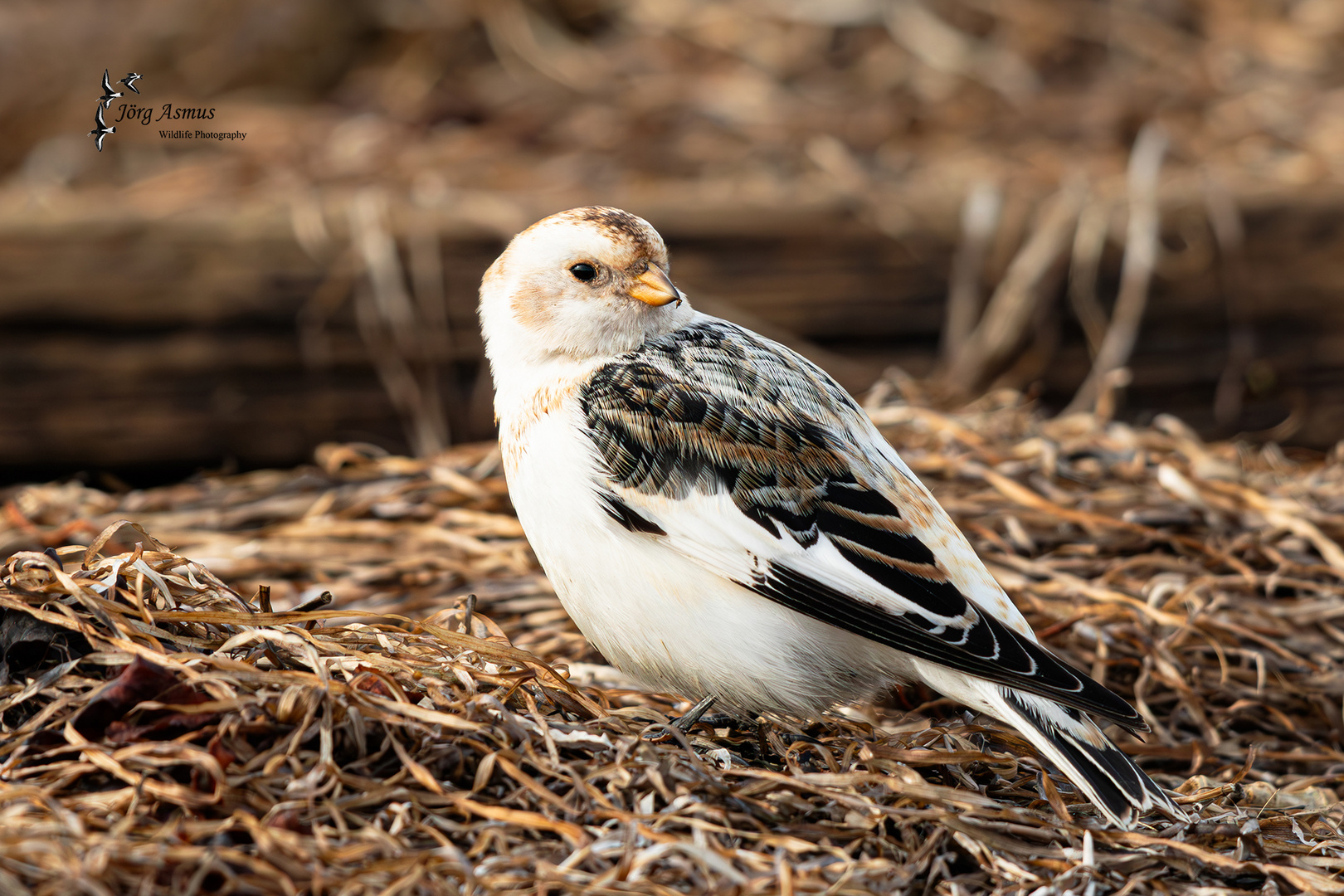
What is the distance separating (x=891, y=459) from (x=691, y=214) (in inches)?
91.8

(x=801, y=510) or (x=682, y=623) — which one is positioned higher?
(x=801, y=510)

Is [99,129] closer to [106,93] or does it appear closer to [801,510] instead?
[106,93]

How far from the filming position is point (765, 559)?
2.28 m

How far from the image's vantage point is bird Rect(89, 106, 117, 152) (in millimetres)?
5578

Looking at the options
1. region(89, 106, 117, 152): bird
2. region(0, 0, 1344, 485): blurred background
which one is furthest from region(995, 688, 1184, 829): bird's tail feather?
region(89, 106, 117, 152): bird

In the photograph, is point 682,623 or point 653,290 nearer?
point 682,623

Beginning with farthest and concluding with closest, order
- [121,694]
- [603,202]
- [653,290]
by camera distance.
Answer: [603,202]
[653,290]
[121,694]

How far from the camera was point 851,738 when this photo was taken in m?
2.41

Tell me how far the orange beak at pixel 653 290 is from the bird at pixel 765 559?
1 cm

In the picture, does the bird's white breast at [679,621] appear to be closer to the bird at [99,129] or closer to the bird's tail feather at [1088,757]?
the bird's tail feather at [1088,757]

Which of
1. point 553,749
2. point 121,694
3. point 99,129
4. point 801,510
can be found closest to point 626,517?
point 801,510

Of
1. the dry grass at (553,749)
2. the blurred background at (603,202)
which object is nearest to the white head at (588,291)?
the dry grass at (553,749)

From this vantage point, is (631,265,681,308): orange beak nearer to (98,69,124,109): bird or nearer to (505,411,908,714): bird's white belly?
(505,411,908,714): bird's white belly

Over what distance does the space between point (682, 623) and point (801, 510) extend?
0.30 meters
